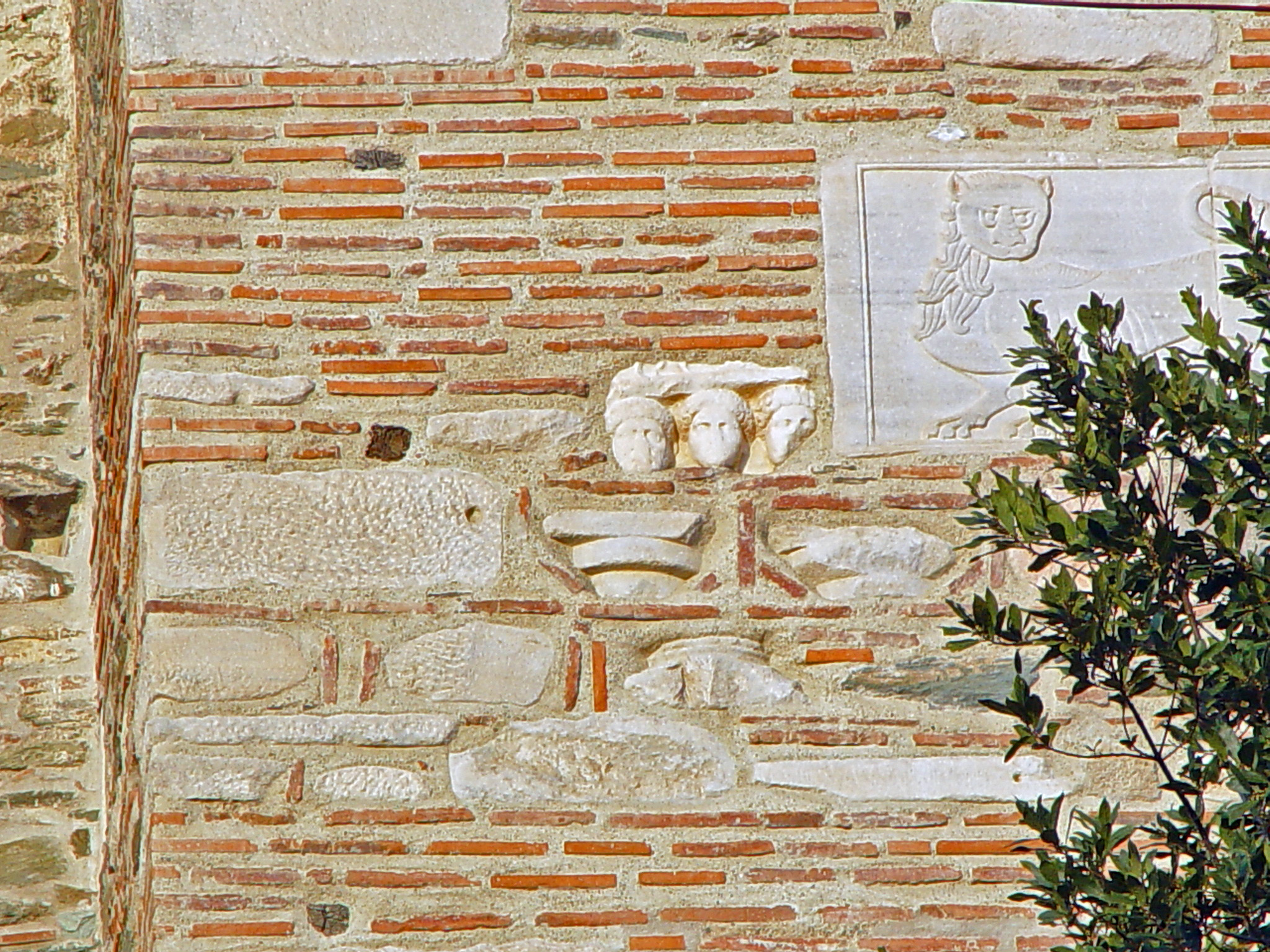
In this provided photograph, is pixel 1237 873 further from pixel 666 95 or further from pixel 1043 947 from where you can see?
pixel 666 95

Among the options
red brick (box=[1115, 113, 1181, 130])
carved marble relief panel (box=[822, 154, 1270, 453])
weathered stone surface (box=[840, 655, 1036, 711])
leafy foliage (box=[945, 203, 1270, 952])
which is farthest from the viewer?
red brick (box=[1115, 113, 1181, 130])

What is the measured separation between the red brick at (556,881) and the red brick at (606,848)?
40 mm

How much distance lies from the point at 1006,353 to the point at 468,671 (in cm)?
125

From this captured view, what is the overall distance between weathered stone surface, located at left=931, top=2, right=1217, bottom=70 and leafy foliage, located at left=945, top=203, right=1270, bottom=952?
1310mm

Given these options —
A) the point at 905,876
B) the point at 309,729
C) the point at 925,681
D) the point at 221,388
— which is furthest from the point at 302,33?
the point at 905,876

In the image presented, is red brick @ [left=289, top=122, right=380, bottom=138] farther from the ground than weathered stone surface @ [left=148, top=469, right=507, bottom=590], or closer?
farther from the ground

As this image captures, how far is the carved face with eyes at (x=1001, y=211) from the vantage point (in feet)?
11.5

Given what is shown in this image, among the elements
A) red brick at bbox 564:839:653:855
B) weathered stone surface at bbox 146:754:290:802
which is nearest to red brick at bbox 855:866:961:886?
red brick at bbox 564:839:653:855

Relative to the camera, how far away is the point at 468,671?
10.9 feet

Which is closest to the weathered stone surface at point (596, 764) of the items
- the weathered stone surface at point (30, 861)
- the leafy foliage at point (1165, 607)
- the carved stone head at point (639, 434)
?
the carved stone head at point (639, 434)

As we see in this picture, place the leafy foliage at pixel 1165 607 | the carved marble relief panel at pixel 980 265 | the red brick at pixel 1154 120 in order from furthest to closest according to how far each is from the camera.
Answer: the red brick at pixel 1154 120 < the carved marble relief panel at pixel 980 265 < the leafy foliage at pixel 1165 607

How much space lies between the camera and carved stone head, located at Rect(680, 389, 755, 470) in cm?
342

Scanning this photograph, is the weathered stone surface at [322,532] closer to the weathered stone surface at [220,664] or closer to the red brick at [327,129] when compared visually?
the weathered stone surface at [220,664]

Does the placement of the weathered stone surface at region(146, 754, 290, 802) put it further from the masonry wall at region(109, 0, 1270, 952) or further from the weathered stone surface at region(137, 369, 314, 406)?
the weathered stone surface at region(137, 369, 314, 406)
